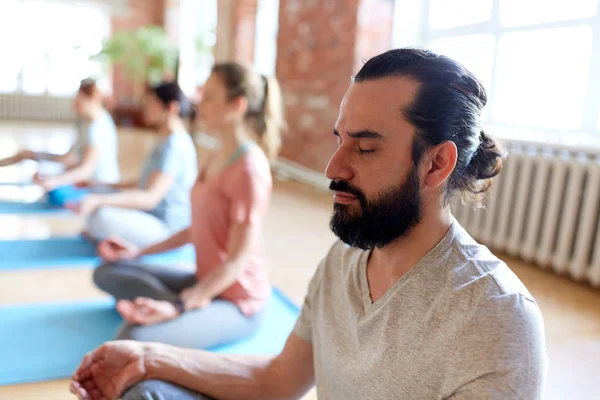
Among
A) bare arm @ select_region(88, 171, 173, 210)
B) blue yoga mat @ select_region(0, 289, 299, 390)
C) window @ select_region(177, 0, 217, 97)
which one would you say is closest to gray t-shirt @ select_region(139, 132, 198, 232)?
bare arm @ select_region(88, 171, 173, 210)

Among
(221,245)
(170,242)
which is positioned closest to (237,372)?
(221,245)

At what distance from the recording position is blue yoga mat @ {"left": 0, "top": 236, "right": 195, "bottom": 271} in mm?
3111

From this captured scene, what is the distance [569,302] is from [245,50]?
6.41 meters

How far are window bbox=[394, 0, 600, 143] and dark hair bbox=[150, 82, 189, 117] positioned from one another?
62.8 inches

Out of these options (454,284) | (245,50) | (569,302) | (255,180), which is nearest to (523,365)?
(454,284)

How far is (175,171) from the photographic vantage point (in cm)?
301

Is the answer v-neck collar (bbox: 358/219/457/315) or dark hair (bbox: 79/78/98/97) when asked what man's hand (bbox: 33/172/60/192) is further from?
v-neck collar (bbox: 358/219/457/315)

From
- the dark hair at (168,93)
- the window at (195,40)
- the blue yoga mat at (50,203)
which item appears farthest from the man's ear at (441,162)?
the window at (195,40)

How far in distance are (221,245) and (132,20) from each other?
36.5 ft

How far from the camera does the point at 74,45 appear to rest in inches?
450

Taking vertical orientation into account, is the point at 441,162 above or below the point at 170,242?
above

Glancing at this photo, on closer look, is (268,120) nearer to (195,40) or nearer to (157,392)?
(157,392)

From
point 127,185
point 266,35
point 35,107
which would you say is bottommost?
point 35,107

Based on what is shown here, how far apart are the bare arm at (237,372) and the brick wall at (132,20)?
1162 cm
